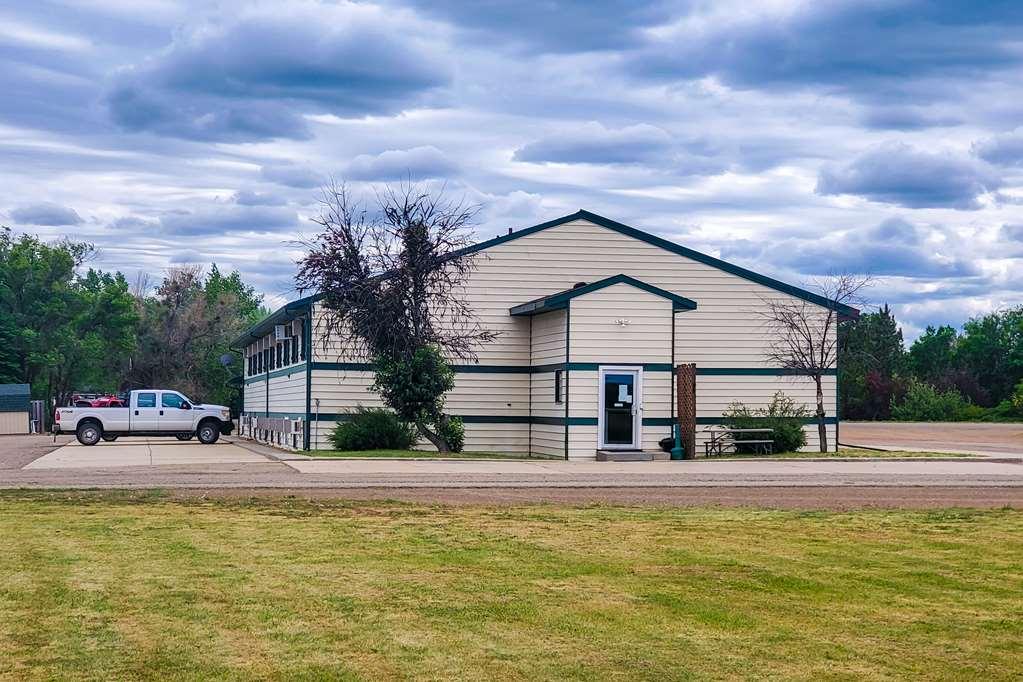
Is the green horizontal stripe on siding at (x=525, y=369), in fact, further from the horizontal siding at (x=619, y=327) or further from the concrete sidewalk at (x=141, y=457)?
the concrete sidewalk at (x=141, y=457)

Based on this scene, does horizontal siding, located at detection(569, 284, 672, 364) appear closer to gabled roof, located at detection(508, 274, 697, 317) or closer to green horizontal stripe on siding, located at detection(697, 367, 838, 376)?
gabled roof, located at detection(508, 274, 697, 317)

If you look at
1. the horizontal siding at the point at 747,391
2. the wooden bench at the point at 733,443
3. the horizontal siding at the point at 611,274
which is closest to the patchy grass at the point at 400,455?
the horizontal siding at the point at 611,274

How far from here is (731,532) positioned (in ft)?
47.6

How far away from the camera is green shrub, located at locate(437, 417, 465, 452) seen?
33062 millimetres

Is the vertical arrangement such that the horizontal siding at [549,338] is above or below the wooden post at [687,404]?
above

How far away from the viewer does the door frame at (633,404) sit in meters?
32.6

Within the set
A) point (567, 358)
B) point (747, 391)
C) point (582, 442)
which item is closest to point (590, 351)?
point (567, 358)

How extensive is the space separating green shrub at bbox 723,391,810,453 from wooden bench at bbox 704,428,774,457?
0.11 meters

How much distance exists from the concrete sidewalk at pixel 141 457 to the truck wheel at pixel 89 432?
2.51m

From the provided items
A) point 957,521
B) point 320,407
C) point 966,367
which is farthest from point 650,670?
point 966,367

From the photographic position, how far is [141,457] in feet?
97.9

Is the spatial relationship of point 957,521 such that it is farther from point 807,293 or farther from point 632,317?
point 807,293

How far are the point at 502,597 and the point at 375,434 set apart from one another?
23199 mm

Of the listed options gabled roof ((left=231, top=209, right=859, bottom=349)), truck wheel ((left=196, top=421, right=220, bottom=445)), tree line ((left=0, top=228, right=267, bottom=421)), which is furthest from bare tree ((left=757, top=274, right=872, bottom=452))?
tree line ((left=0, top=228, right=267, bottom=421))
